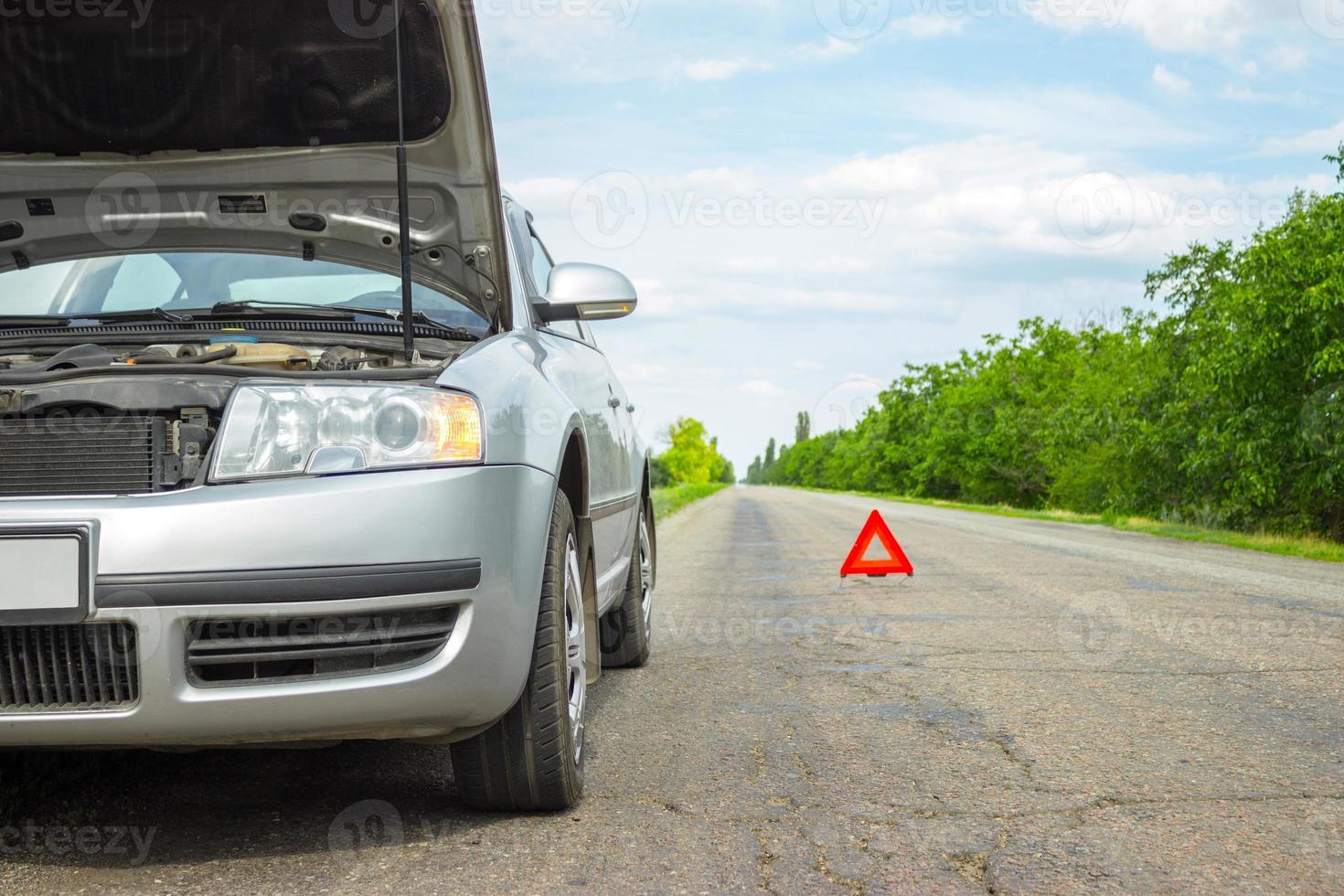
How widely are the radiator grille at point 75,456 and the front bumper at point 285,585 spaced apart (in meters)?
0.06

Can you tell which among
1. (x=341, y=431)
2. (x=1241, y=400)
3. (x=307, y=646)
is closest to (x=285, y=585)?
(x=307, y=646)

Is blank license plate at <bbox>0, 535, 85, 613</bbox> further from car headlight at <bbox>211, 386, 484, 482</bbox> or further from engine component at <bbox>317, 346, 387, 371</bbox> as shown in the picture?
engine component at <bbox>317, 346, 387, 371</bbox>

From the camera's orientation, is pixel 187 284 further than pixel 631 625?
No

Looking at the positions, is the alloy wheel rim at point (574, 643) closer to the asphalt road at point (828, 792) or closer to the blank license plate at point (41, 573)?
the asphalt road at point (828, 792)

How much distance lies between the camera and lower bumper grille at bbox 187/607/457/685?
236 centimetres

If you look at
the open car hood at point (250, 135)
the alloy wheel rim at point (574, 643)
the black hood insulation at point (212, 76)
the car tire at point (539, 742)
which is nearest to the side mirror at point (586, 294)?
the open car hood at point (250, 135)

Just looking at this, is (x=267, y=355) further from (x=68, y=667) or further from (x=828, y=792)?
(x=828, y=792)

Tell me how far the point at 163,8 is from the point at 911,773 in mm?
2985

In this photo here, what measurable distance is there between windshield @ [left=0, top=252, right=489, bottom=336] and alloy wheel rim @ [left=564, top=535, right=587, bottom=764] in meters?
1.02

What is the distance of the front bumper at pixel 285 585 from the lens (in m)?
2.30

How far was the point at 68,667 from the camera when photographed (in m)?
2.34

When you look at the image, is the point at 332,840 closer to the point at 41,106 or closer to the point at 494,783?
the point at 494,783

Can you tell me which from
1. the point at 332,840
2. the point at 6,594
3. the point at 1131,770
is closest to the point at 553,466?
the point at 332,840

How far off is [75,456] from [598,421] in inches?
76.6
